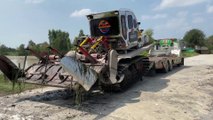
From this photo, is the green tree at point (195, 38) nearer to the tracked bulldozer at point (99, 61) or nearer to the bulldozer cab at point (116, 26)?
the tracked bulldozer at point (99, 61)

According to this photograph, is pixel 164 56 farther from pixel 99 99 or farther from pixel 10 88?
pixel 10 88

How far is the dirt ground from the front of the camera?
6.87 metres

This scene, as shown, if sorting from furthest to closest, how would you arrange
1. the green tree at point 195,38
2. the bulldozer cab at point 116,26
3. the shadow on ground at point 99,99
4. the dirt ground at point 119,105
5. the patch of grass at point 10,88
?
the green tree at point 195,38, the bulldozer cab at point 116,26, the patch of grass at point 10,88, the shadow on ground at point 99,99, the dirt ground at point 119,105

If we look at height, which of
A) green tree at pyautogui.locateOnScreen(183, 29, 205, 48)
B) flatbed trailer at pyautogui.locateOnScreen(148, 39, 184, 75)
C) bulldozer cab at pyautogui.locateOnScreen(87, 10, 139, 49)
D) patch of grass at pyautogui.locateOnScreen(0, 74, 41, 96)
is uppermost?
green tree at pyautogui.locateOnScreen(183, 29, 205, 48)

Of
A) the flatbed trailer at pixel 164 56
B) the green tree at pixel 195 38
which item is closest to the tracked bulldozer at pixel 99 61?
the flatbed trailer at pixel 164 56

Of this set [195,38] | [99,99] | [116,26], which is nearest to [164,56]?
[116,26]

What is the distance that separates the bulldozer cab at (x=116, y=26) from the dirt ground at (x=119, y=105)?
1.99 m

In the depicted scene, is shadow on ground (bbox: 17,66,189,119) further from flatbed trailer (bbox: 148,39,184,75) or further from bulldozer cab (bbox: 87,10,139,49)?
flatbed trailer (bbox: 148,39,184,75)

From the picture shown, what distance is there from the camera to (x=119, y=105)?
778 cm

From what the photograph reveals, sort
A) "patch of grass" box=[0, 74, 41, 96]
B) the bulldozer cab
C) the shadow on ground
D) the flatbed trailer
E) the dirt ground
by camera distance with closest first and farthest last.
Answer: the dirt ground
the shadow on ground
"patch of grass" box=[0, 74, 41, 96]
the bulldozer cab
the flatbed trailer

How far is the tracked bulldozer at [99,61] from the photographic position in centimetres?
715

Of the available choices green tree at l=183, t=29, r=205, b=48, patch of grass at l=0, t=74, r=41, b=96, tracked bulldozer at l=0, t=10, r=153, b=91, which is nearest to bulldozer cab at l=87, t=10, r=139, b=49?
tracked bulldozer at l=0, t=10, r=153, b=91

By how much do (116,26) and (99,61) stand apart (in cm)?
215

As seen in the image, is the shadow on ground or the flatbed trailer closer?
the shadow on ground
